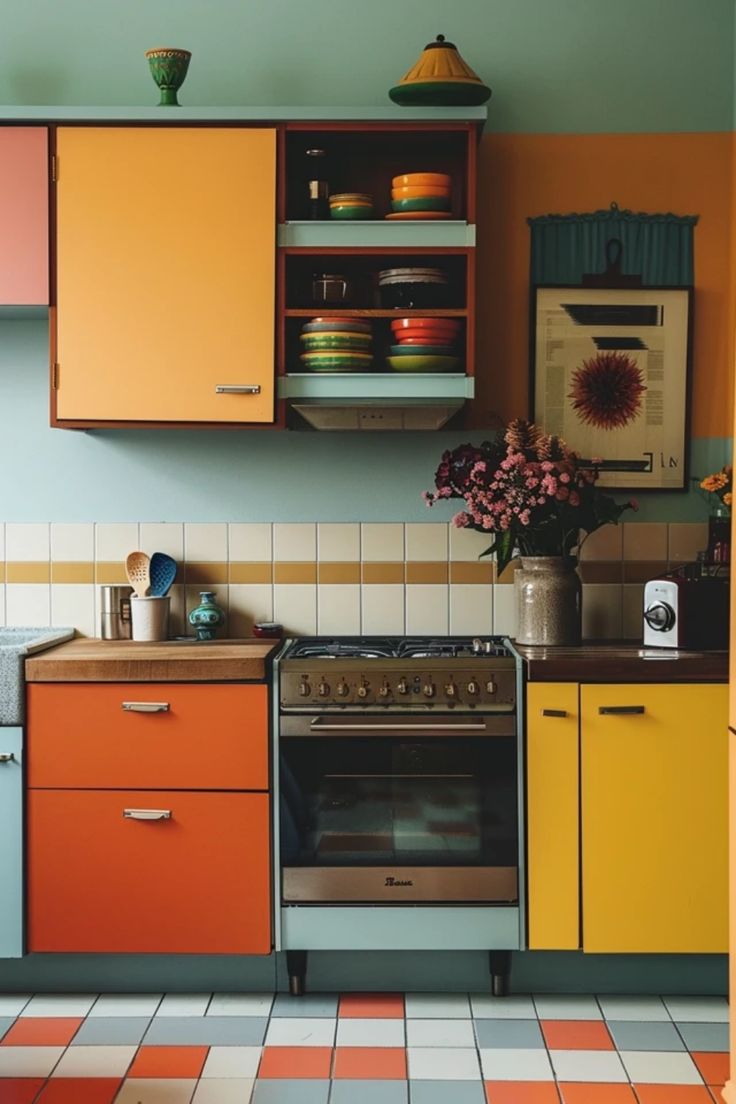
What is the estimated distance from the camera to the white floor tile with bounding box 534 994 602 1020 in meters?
2.99

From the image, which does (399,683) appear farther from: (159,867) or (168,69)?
(168,69)

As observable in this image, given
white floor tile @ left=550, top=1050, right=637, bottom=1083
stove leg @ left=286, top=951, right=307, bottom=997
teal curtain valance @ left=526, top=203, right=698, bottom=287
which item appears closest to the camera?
white floor tile @ left=550, top=1050, right=637, bottom=1083

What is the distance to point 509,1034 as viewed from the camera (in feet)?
9.47

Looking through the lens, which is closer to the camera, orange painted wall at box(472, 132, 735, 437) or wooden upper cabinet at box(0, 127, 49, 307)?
wooden upper cabinet at box(0, 127, 49, 307)

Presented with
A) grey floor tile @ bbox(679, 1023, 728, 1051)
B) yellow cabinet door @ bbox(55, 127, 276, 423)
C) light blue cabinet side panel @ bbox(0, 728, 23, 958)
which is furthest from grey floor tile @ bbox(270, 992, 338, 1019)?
yellow cabinet door @ bbox(55, 127, 276, 423)

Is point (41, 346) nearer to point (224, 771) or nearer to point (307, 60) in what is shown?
point (307, 60)

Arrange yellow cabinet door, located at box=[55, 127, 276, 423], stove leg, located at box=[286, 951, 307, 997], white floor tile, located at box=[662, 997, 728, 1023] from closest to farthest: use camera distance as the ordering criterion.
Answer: white floor tile, located at box=[662, 997, 728, 1023] → stove leg, located at box=[286, 951, 307, 997] → yellow cabinet door, located at box=[55, 127, 276, 423]

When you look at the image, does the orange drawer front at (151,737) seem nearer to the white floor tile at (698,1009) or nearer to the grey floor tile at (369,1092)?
the grey floor tile at (369,1092)

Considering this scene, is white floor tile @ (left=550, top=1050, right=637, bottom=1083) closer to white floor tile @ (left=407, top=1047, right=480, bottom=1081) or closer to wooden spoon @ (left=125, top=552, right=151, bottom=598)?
white floor tile @ (left=407, top=1047, right=480, bottom=1081)

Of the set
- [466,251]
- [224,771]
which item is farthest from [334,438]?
[224,771]

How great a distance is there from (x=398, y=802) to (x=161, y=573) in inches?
40.1

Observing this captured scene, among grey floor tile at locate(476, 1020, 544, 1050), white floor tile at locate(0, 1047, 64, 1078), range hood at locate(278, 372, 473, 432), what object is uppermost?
range hood at locate(278, 372, 473, 432)

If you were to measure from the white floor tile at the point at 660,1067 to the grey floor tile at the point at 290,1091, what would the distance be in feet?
2.29

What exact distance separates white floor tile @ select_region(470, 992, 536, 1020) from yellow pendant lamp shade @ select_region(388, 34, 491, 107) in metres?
2.40
